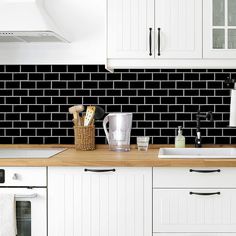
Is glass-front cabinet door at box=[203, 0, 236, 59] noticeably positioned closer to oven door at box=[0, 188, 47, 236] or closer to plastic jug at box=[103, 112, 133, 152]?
plastic jug at box=[103, 112, 133, 152]

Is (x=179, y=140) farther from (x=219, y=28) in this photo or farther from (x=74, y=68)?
(x=74, y=68)

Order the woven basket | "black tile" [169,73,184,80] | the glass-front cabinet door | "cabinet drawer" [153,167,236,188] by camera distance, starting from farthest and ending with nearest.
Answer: "black tile" [169,73,184,80] → the woven basket → the glass-front cabinet door → "cabinet drawer" [153,167,236,188]

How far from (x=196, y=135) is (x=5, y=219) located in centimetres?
144

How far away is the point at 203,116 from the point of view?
322cm

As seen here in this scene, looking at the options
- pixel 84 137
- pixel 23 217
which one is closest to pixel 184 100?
pixel 84 137

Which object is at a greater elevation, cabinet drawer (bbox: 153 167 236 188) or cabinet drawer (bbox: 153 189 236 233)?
cabinet drawer (bbox: 153 167 236 188)

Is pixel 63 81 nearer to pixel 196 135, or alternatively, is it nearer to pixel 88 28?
pixel 88 28

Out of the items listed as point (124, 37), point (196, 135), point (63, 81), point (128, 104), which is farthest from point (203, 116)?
point (63, 81)

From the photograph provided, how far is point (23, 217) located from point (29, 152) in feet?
1.68

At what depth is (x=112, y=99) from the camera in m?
3.41

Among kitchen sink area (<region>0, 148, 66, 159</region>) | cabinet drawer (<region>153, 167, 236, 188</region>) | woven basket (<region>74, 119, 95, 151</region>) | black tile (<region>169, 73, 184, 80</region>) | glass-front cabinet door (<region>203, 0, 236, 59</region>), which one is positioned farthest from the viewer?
black tile (<region>169, 73, 184, 80</region>)

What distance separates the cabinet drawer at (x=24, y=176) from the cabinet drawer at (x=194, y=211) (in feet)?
2.07

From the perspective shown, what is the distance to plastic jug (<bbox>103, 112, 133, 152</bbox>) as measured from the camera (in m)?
3.16

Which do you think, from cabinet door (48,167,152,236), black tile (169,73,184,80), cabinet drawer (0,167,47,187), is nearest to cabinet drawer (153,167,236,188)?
cabinet door (48,167,152,236)
